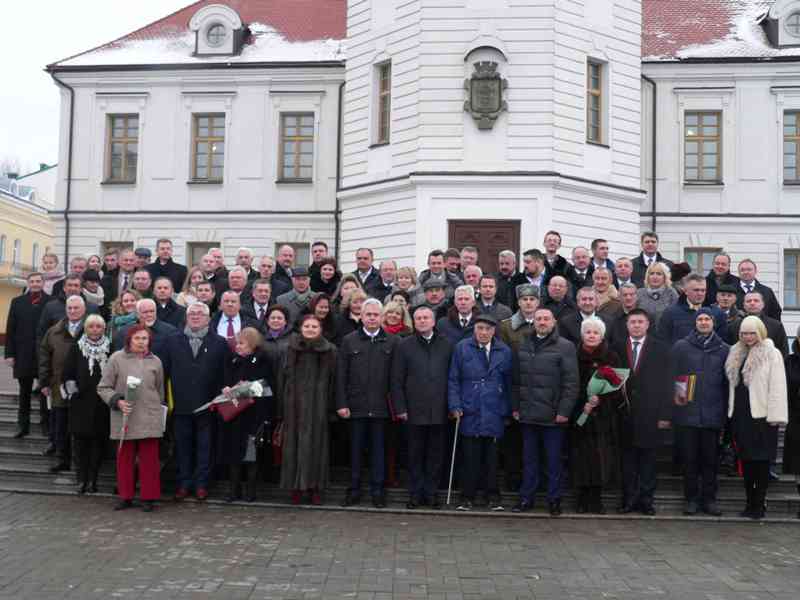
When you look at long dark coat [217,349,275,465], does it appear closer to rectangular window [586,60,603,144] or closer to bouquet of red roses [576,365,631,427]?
bouquet of red roses [576,365,631,427]

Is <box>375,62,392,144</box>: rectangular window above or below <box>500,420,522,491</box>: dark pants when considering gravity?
above

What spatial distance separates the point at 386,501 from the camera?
9469mm

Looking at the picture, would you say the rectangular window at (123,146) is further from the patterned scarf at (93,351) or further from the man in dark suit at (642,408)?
the man in dark suit at (642,408)

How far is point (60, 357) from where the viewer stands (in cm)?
1009

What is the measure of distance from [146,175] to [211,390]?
18982mm

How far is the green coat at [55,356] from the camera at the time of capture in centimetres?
1009

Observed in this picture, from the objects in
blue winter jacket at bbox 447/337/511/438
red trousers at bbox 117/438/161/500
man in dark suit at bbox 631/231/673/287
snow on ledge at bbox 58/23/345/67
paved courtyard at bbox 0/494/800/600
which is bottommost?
paved courtyard at bbox 0/494/800/600

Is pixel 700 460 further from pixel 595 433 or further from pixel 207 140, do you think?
pixel 207 140

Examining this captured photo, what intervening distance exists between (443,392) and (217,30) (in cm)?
2102

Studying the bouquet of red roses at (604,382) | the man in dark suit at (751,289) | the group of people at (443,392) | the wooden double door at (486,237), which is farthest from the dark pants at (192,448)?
the wooden double door at (486,237)

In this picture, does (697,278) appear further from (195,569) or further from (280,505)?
(195,569)

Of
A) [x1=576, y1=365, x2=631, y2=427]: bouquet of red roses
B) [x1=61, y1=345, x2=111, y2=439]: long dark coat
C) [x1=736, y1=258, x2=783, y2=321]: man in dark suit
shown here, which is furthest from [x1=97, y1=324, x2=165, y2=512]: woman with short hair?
[x1=736, y1=258, x2=783, y2=321]: man in dark suit

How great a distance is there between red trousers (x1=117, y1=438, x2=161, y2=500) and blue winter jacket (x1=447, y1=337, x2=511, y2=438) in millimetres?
2978

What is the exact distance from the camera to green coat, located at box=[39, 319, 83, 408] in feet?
33.1
